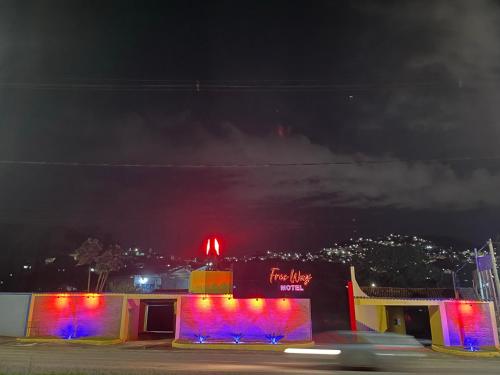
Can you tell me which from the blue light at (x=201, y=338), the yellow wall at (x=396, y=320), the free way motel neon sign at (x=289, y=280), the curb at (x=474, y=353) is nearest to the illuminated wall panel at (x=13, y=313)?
the blue light at (x=201, y=338)

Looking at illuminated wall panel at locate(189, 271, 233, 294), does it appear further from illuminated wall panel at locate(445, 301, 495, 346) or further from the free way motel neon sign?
illuminated wall panel at locate(445, 301, 495, 346)

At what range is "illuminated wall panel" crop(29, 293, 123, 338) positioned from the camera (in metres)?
29.5

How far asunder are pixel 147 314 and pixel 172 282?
5.93 metres

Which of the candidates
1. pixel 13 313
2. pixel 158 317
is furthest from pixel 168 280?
pixel 13 313

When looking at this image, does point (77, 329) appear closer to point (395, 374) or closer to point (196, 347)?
point (196, 347)

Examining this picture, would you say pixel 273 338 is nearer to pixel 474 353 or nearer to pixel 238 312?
pixel 238 312

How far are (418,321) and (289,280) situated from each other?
615 inches

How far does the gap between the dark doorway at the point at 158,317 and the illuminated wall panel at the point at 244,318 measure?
11005mm

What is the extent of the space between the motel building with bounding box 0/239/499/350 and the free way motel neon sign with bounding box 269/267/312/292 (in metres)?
0.07

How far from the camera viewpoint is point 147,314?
39.6 meters

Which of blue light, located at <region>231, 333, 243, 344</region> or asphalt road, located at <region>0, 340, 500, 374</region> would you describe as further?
blue light, located at <region>231, 333, 243, 344</region>

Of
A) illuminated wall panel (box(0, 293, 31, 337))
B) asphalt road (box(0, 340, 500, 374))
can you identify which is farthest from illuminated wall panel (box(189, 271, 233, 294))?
illuminated wall panel (box(0, 293, 31, 337))

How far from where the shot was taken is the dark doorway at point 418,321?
37094 mm

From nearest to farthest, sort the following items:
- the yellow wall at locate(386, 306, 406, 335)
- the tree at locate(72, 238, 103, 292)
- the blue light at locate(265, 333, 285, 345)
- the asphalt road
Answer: the asphalt road
the blue light at locate(265, 333, 285, 345)
the yellow wall at locate(386, 306, 406, 335)
the tree at locate(72, 238, 103, 292)
